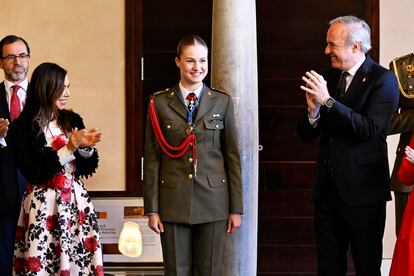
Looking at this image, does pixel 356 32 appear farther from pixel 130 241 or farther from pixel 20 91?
pixel 130 241

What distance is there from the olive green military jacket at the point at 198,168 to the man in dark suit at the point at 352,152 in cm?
44

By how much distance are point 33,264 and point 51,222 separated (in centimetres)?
22

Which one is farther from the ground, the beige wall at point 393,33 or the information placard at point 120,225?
the beige wall at point 393,33

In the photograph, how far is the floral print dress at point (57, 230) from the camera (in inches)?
166

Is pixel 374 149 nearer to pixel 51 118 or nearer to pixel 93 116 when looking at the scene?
pixel 51 118

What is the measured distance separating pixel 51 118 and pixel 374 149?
5.22 feet

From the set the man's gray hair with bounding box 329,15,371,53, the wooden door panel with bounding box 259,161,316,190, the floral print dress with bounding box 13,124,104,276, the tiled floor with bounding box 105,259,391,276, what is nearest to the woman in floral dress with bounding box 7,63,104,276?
the floral print dress with bounding box 13,124,104,276

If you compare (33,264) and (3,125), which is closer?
(33,264)

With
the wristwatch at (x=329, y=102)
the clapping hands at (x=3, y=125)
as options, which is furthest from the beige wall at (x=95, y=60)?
the wristwatch at (x=329, y=102)

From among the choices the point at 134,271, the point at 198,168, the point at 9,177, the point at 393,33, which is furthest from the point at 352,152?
the point at 134,271

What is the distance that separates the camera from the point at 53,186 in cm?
427

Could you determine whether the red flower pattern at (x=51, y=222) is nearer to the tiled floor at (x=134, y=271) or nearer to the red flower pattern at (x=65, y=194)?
the red flower pattern at (x=65, y=194)

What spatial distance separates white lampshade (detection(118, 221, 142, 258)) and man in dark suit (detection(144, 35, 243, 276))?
2273 millimetres

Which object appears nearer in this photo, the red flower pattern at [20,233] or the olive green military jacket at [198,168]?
the olive green military jacket at [198,168]
